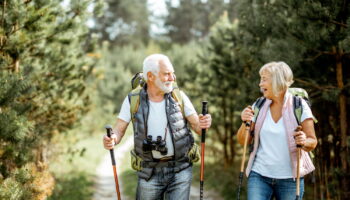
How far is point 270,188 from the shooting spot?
3734mm

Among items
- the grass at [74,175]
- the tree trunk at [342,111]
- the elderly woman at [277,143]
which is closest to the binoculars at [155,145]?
the elderly woman at [277,143]

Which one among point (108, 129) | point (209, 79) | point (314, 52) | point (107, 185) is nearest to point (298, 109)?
point (108, 129)

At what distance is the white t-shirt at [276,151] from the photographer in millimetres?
3664

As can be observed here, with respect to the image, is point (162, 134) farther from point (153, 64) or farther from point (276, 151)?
point (276, 151)

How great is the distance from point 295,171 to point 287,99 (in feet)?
1.97

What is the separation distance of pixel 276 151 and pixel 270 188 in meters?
0.32

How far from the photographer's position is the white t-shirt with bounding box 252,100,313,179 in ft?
12.0

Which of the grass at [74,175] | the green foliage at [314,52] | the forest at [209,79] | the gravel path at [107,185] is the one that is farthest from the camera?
the grass at [74,175]

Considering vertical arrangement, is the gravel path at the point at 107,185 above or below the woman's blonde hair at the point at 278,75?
below

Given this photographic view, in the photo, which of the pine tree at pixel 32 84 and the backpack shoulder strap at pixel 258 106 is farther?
the pine tree at pixel 32 84

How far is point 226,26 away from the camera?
9.90 meters

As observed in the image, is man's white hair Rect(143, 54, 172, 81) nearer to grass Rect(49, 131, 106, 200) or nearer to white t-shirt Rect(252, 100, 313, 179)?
white t-shirt Rect(252, 100, 313, 179)

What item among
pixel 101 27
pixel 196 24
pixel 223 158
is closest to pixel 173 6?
pixel 196 24

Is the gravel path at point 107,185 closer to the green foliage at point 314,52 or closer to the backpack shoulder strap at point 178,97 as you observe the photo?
the green foliage at point 314,52
